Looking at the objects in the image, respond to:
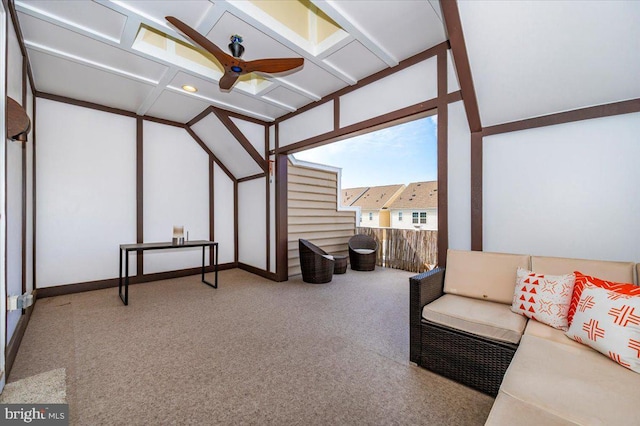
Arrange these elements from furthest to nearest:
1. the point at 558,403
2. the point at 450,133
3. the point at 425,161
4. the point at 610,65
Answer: the point at 425,161 → the point at 450,133 → the point at 610,65 → the point at 558,403

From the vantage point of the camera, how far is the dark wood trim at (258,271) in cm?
493

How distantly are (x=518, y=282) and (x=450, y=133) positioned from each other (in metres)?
1.49

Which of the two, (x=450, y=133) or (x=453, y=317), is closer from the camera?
(x=453, y=317)

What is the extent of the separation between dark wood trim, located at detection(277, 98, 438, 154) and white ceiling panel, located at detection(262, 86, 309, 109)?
583 mm

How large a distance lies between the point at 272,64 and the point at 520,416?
2910 mm

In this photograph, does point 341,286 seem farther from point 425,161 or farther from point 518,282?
point 425,161

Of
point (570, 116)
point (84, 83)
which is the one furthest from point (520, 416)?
point (84, 83)

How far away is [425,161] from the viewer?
9289 millimetres

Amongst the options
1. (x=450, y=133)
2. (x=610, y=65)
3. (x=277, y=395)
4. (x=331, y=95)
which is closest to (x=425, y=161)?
(x=331, y=95)

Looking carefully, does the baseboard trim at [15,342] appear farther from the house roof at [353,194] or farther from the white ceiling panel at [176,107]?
the house roof at [353,194]

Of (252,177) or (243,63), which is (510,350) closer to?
(243,63)

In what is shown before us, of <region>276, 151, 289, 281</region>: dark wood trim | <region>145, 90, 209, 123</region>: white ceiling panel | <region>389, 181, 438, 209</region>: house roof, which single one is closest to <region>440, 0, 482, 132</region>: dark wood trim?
<region>276, 151, 289, 281</region>: dark wood trim

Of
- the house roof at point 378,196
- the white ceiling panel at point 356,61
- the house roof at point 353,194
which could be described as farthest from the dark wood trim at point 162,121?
the house roof at point 353,194

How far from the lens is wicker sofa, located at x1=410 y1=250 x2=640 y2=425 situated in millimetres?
1009
